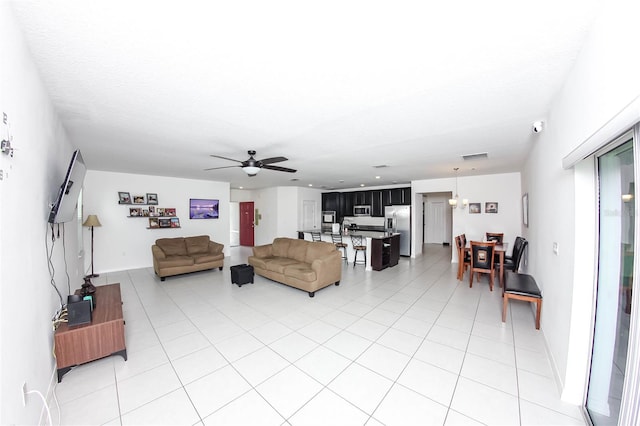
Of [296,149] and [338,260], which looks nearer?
[296,149]

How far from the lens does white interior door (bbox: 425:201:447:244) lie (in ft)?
34.7

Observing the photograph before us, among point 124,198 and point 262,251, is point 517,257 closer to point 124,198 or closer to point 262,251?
point 262,251

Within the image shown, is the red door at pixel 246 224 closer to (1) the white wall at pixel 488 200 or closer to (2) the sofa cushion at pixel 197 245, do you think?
(2) the sofa cushion at pixel 197 245

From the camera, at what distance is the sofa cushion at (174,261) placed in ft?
16.8

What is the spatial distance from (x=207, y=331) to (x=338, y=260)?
262cm

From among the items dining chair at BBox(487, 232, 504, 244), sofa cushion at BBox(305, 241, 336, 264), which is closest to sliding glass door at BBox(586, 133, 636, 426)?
sofa cushion at BBox(305, 241, 336, 264)

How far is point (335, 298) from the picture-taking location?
413 cm

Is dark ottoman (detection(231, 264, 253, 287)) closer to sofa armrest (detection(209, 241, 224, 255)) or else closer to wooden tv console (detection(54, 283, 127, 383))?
sofa armrest (detection(209, 241, 224, 255))

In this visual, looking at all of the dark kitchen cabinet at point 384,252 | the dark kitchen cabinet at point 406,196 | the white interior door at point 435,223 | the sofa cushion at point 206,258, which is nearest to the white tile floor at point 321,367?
the sofa cushion at point 206,258

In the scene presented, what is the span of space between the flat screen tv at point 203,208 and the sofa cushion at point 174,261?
2011 mm

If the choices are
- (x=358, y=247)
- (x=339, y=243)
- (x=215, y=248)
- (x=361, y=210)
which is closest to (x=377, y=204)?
(x=361, y=210)

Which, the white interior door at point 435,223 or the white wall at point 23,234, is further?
the white interior door at point 435,223

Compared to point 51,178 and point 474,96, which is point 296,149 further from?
point 51,178

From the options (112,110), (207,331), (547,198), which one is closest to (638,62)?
(547,198)
